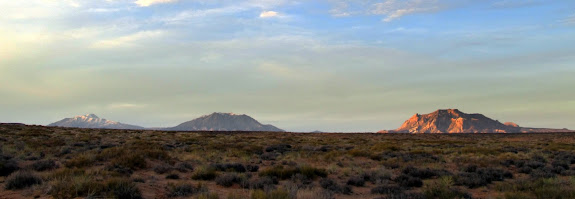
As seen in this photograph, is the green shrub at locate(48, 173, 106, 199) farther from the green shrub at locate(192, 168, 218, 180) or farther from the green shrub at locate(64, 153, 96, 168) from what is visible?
the green shrub at locate(64, 153, 96, 168)

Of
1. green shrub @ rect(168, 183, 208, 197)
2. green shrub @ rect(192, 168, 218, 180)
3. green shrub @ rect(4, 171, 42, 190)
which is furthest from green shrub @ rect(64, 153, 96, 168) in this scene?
green shrub @ rect(168, 183, 208, 197)

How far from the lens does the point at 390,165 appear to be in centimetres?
1772

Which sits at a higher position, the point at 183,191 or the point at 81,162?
the point at 81,162

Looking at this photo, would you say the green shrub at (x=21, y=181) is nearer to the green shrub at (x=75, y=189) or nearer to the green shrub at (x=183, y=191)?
the green shrub at (x=75, y=189)

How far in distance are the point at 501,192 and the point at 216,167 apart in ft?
34.8

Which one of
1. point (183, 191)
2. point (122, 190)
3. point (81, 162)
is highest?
point (81, 162)

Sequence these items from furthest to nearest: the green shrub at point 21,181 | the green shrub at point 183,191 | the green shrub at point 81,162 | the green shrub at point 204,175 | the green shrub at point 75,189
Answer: the green shrub at point 81,162
the green shrub at point 204,175
the green shrub at point 21,181
the green shrub at point 183,191
the green shrub at point 75,189

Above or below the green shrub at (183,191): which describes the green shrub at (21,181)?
above

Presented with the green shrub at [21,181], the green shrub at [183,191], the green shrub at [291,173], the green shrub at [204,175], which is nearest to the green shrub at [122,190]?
the green shrub at [183,191]

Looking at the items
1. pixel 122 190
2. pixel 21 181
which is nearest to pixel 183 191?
pixel 122 190

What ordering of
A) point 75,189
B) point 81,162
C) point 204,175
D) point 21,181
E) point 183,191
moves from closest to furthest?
point 75,189 → point 183,191 → point 21,181 → point 204,175 → point 81,162

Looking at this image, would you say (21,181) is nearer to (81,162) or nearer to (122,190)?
(122,190)

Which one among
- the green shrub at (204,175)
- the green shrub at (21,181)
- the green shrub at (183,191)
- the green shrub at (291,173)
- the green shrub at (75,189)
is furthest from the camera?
the green shrub at (291,173)

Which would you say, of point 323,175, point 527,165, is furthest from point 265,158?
point 527,165
